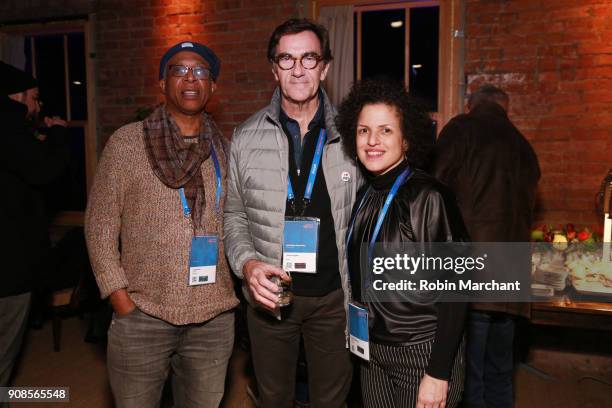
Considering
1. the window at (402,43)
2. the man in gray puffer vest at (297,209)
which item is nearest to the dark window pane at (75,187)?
the window at (402,43)

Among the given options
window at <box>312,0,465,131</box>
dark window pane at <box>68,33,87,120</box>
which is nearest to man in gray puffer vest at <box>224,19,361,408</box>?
window at <box>312,0,465,131</box>

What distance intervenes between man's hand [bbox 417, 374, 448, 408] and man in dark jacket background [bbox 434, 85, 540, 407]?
1.35 m

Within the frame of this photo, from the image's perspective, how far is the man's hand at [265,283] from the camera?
170 centimetres

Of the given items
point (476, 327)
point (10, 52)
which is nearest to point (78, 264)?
point (10, 52)

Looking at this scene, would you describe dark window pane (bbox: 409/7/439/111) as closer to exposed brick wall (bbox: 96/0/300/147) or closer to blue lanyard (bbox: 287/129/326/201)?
exposed brick wall (bbox: 96/0/300/147)

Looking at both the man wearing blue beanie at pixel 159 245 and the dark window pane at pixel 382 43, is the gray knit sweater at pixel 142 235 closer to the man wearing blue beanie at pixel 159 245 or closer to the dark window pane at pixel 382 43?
the man wearing blue beanie at pixel 159 245

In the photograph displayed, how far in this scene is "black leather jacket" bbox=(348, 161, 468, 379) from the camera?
1.57 meters

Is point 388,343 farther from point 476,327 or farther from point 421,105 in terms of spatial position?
point 476,327

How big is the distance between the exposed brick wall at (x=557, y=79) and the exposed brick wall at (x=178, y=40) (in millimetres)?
1756

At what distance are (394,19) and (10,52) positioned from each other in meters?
4.04

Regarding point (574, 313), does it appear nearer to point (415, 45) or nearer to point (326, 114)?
point (326, 114)

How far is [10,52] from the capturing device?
530cm

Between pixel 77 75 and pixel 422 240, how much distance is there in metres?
5.02

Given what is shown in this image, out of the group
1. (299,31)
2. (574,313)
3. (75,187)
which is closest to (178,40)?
(75,187)
